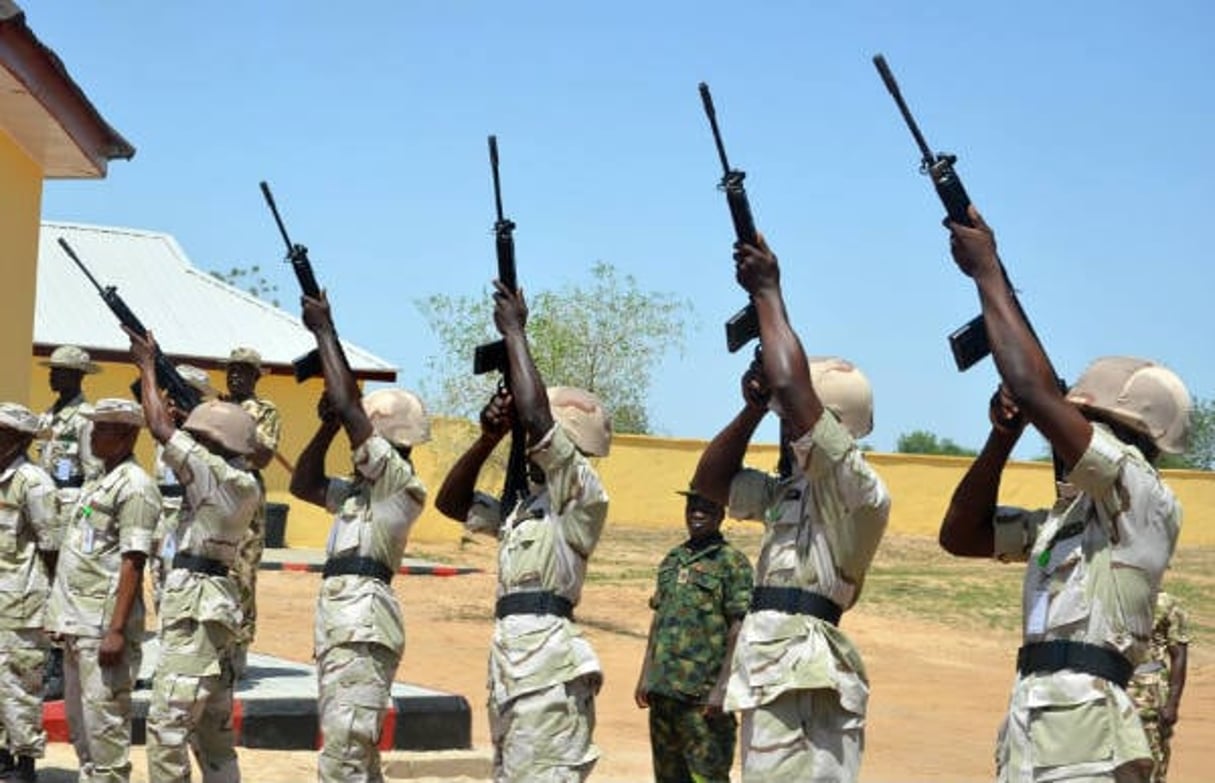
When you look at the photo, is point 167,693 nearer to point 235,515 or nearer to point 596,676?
point 235,515

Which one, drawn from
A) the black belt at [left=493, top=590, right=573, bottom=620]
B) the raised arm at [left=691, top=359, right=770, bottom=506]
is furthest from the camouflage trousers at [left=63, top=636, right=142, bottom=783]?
the raised arm at [left=691, top=359, right=770, bottom=506]

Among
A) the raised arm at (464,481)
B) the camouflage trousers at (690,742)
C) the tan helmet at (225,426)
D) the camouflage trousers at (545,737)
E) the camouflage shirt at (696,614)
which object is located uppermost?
the tan helmet at (225,426)

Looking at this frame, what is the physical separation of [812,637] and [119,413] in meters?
4.39

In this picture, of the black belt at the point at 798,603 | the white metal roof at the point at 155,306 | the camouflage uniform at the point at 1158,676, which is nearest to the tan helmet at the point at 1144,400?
the black belt at the point at 798,603

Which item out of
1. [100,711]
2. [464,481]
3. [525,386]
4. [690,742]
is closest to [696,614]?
[690,742]

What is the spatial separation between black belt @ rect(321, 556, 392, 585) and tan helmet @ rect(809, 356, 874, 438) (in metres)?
2.56

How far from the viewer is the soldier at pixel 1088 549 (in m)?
5.09

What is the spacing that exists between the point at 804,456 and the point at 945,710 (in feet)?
39.1

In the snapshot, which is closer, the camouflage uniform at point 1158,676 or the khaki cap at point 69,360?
the camouflage uniform at point 1158,676

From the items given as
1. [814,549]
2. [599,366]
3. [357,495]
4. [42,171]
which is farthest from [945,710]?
[599,366]

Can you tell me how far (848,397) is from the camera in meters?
6.30

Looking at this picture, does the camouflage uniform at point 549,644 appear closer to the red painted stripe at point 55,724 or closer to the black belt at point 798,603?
the black belt at point 798,603

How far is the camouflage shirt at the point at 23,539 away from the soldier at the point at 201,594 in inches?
57.2

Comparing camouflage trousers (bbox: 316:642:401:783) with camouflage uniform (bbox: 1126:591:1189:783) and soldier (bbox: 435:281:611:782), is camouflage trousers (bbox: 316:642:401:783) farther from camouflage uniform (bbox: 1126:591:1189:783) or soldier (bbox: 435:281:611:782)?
camouflage uniform (bbox: 1126:591:1189:783)
